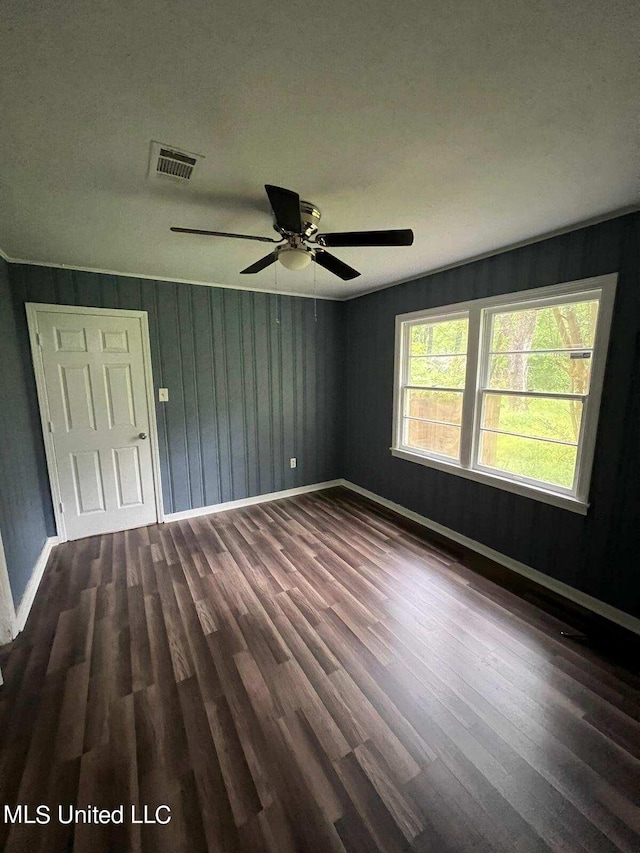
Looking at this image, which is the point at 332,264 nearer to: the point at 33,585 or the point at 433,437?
the point at 433,437

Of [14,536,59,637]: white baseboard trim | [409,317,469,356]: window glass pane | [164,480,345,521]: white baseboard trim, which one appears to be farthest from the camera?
[164,480,345,521]: white baseboard trim

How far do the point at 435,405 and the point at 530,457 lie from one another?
998 mm

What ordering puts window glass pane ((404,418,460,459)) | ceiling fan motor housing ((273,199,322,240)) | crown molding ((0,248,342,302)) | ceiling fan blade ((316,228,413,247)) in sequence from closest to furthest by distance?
ceiling fan blade ((316,228,413,247)) → ceiling fan motor housing ((273,199,322,240)) → crown molding ((0,248,342,302)) → window glass pane ((404,418,460,459))

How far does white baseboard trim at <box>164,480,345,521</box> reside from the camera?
142 inches

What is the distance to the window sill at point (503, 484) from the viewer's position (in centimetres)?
226

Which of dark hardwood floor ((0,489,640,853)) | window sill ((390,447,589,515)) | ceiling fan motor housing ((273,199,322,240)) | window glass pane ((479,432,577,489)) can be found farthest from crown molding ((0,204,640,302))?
dark hardwood floor ((0,489,640,853))

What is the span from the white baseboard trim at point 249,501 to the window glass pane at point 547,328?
274cm

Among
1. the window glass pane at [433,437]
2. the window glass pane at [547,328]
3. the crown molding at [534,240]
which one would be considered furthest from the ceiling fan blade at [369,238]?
the window glass pane at [433,437]

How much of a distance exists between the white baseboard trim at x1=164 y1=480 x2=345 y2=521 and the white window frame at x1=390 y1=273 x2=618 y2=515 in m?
1.25

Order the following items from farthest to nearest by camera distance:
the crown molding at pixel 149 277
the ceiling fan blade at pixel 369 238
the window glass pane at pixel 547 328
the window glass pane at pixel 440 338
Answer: the window glass pane at pixel 440 338
the crown molding at pixel 149 277
the window glass pane at pixel 547 328
the ceiling fan blade at pixel 369 238

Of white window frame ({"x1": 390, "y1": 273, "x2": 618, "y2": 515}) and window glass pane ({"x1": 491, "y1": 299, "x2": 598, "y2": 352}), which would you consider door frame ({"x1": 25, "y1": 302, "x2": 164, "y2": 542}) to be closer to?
white window frame ({"x1": 390, "y1": 273, "x2": 618, "y2": 515})

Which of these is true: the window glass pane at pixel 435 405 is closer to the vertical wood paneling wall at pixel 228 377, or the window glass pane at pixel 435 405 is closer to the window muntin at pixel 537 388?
the window muntin at pixel 537 388

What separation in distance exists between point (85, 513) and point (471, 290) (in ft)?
13.6

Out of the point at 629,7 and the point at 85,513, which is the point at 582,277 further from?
the point at 85,513
